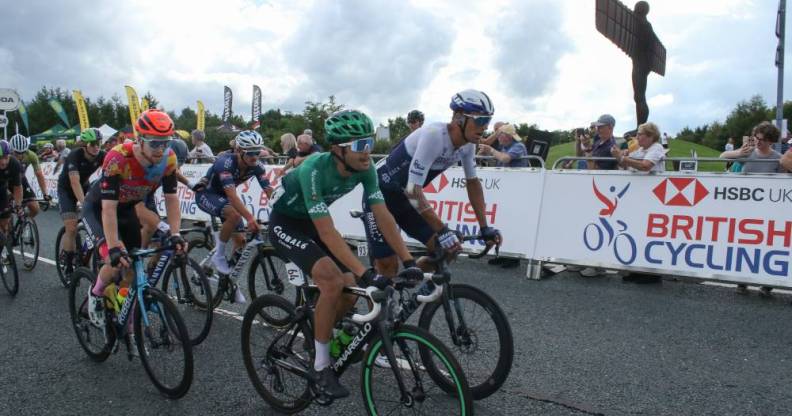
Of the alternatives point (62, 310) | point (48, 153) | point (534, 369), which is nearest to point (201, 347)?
point (62, 310)

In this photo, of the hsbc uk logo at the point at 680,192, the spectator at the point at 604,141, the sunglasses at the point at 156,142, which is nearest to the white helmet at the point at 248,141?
the sunglasses at the point at 156,142

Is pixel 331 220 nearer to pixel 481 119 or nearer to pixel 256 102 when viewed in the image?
pixel 481 119

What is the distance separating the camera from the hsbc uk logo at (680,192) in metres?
7.04

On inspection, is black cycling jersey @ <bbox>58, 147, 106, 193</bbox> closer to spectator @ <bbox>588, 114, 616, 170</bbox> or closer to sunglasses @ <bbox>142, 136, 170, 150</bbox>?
sunglasses @ <bbox>142, 136, 170, 150</bbox>

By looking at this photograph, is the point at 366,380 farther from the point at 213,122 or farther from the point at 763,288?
the point at 213,122

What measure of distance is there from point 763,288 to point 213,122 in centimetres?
10614

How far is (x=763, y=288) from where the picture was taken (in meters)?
6.75

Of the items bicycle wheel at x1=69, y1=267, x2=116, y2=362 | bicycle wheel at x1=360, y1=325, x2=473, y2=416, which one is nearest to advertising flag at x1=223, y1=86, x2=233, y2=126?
bicycle wheel at x1=69, y1=267, x2=116, y2=362

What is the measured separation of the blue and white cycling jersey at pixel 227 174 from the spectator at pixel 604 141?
201 inches

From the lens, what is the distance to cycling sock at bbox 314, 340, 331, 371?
3.34m

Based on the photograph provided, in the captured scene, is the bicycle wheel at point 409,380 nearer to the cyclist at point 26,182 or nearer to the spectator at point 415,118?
the cyclist at point 26,182

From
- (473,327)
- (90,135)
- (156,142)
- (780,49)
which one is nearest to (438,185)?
(90,135)

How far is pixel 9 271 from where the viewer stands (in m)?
6.85

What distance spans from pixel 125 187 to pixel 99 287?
84 cm
